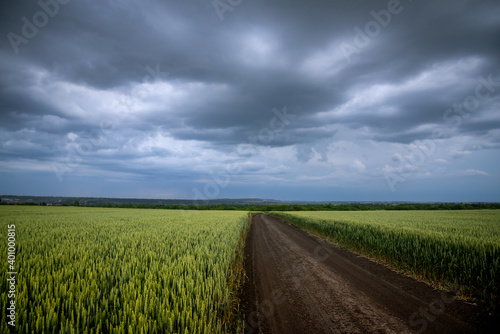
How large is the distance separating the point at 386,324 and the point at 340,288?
197 centimetres

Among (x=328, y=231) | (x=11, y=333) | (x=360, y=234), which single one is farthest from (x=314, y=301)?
(x=328, y=231)

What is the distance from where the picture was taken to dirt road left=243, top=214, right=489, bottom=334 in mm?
4434

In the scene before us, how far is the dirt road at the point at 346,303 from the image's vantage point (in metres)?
4.43

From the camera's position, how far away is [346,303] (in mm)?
5402

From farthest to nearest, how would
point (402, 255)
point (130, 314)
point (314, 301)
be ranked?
point (402, 255) → point (314, 301) → point (130, 314)

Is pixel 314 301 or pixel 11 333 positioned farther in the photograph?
pixel 314 301

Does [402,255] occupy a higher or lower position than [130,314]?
lower

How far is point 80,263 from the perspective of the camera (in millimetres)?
4859

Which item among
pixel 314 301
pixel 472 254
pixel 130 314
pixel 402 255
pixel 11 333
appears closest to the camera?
pixel 11 333

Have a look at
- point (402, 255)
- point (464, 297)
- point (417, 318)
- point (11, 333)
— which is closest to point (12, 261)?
point (11, 333)

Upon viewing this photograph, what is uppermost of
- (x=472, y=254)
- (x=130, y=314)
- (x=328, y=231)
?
(x=130, y=314)

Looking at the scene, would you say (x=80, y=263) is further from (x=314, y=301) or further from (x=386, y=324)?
(x=386, y=324)

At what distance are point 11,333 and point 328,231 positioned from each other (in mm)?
17987

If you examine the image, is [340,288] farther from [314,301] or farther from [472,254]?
[472,254]
